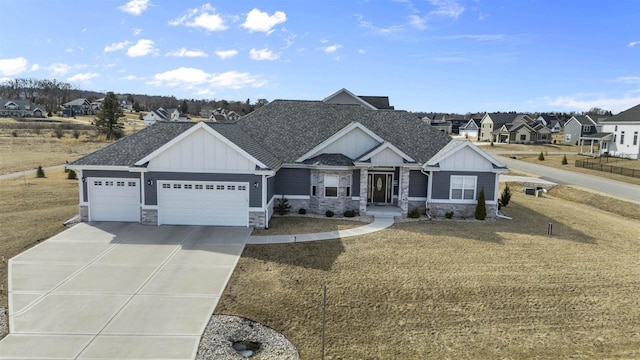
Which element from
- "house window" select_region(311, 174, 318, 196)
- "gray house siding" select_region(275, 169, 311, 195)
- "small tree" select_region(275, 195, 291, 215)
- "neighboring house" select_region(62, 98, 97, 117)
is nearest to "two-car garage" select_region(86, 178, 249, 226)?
"small tree" select_region(275, 195, 291, 215)

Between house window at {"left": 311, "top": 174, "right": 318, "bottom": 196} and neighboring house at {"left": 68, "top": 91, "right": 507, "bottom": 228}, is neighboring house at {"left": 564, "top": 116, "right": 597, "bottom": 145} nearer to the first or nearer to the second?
neighboring house at {"left": 68, "top": 91, "right": 507, "bottom": 228}

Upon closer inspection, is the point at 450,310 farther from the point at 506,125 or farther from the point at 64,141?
the point at 506,125

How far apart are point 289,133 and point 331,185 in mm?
5320

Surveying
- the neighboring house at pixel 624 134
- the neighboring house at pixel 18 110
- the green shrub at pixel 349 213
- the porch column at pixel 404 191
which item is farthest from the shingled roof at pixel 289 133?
the neighboring house at pixel 18 110

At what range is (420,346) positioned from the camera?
10734 millimetres

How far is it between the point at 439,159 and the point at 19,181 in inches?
1217

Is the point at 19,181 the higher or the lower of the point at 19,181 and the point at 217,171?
the lower

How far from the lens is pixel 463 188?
23672mm

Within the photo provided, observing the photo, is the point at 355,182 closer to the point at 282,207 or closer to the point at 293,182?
the point at 293,182

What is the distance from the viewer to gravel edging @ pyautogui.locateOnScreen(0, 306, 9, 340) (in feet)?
33.9

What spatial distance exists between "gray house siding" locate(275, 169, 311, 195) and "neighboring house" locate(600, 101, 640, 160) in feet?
164

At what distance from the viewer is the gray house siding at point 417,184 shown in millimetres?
23969

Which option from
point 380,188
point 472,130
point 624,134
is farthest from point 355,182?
point 472,130

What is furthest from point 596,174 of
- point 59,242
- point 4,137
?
point 4,137
